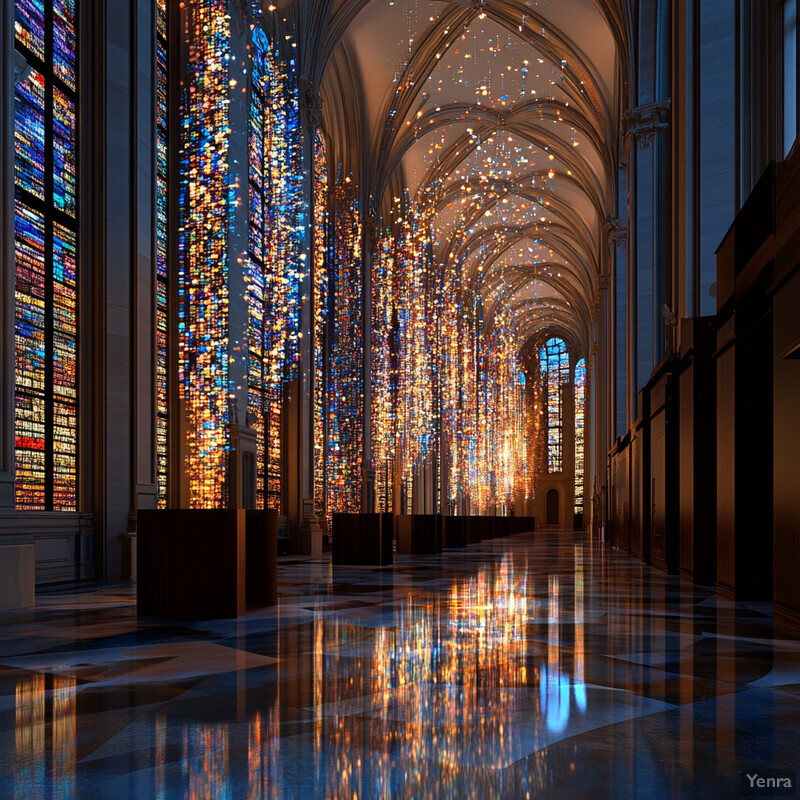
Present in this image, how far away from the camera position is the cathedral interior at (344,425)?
2.82m

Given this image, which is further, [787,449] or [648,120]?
[648,120]

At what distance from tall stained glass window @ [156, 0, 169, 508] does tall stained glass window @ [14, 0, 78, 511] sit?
2528mm

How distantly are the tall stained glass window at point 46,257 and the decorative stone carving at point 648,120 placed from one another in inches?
445

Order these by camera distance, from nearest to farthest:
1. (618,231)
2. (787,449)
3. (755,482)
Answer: (787,449)
(755,482)
(618,231)

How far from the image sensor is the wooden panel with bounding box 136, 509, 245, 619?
594 centimetres

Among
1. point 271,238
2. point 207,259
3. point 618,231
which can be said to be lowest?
point 207,259

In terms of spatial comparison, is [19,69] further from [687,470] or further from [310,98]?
[310,98]

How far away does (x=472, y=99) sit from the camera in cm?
2570

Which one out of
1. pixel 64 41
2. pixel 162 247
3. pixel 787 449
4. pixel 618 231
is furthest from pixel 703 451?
pixel 618 231

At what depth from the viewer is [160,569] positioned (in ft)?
19.9

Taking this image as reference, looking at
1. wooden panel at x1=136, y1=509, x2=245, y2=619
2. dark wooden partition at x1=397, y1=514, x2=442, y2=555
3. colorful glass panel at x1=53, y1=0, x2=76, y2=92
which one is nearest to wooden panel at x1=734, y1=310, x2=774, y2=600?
wooden panel at x1=136, y1=509, x2=245, y2=619

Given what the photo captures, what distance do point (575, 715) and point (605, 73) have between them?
890 inches

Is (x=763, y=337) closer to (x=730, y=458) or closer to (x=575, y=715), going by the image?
(x=730, y=458)

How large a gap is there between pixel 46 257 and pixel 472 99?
747 inches
